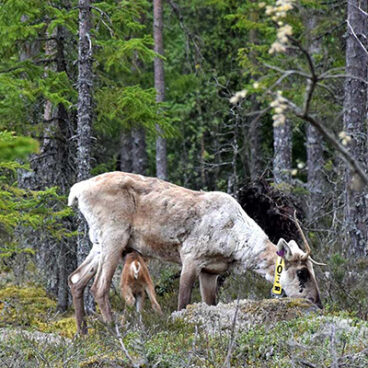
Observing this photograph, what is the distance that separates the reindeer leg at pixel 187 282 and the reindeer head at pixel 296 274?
3.72 feet

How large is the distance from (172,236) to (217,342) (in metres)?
3.08

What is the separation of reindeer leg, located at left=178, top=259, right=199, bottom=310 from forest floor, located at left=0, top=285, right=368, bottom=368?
88 centimetres

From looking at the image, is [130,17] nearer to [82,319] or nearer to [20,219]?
[20,219]

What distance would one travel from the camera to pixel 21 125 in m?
12.7

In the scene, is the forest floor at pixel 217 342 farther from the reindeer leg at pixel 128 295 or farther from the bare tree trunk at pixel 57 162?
the bare tree trunk at pixel 57 162

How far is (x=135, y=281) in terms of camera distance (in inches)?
480

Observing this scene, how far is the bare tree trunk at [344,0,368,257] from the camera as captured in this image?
1334 cm

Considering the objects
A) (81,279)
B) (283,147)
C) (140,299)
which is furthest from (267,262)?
(283,147)

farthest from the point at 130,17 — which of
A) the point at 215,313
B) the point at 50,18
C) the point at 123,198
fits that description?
the point at 215,313

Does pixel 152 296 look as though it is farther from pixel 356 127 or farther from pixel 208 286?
pixel 356 127

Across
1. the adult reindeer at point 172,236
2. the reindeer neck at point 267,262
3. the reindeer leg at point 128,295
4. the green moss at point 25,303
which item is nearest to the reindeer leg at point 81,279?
the adult reindeer at point 172,236

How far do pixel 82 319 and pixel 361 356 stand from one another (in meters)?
4.83

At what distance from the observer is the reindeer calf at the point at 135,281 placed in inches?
476

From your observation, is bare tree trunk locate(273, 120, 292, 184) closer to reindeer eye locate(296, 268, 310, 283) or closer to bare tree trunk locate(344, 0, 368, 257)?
bare tree trunk locate(344, 0, 368, 257)
